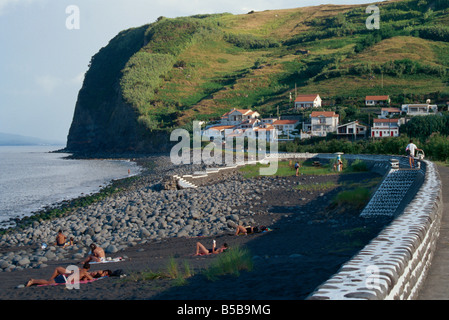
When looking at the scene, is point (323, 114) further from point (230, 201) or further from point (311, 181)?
point (230, 201)

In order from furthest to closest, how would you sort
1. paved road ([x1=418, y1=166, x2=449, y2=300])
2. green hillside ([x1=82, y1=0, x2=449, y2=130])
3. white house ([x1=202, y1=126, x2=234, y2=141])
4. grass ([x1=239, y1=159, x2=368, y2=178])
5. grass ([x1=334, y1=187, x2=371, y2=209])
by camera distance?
green hillside ([x1=82, y1=0, x2=449, y2=130]), white house ([x1=202, y1=126, x2=234, y2=141]), grass ([x1=239, y1=159, x2=368, y2=178]), grass ([x1=334, y1=187, x2=371, y2=209]), paved road ([x1=418, y1=166, x2=449, y2=300])

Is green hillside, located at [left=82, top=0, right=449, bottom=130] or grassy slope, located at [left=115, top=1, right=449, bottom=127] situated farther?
grassy slope, located at [left=115, top=1, right=449, bottom=127]

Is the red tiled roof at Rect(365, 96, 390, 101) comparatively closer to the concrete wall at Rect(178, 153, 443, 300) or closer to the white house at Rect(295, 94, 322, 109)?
the white house at Rect(295, 94, 322, 109)

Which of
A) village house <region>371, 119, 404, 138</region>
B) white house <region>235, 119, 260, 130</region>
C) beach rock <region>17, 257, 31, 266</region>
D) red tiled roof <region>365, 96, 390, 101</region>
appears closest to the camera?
beach rock <region>17, 257, 31, 266</region>

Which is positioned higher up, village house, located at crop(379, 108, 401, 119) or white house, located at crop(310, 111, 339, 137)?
village house, located at crop(379, 108, 401, 119)

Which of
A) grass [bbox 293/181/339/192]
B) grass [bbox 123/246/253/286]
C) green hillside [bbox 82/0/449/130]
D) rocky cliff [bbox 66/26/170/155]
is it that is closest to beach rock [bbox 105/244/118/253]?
grass [bbox 123/246/253/286]
